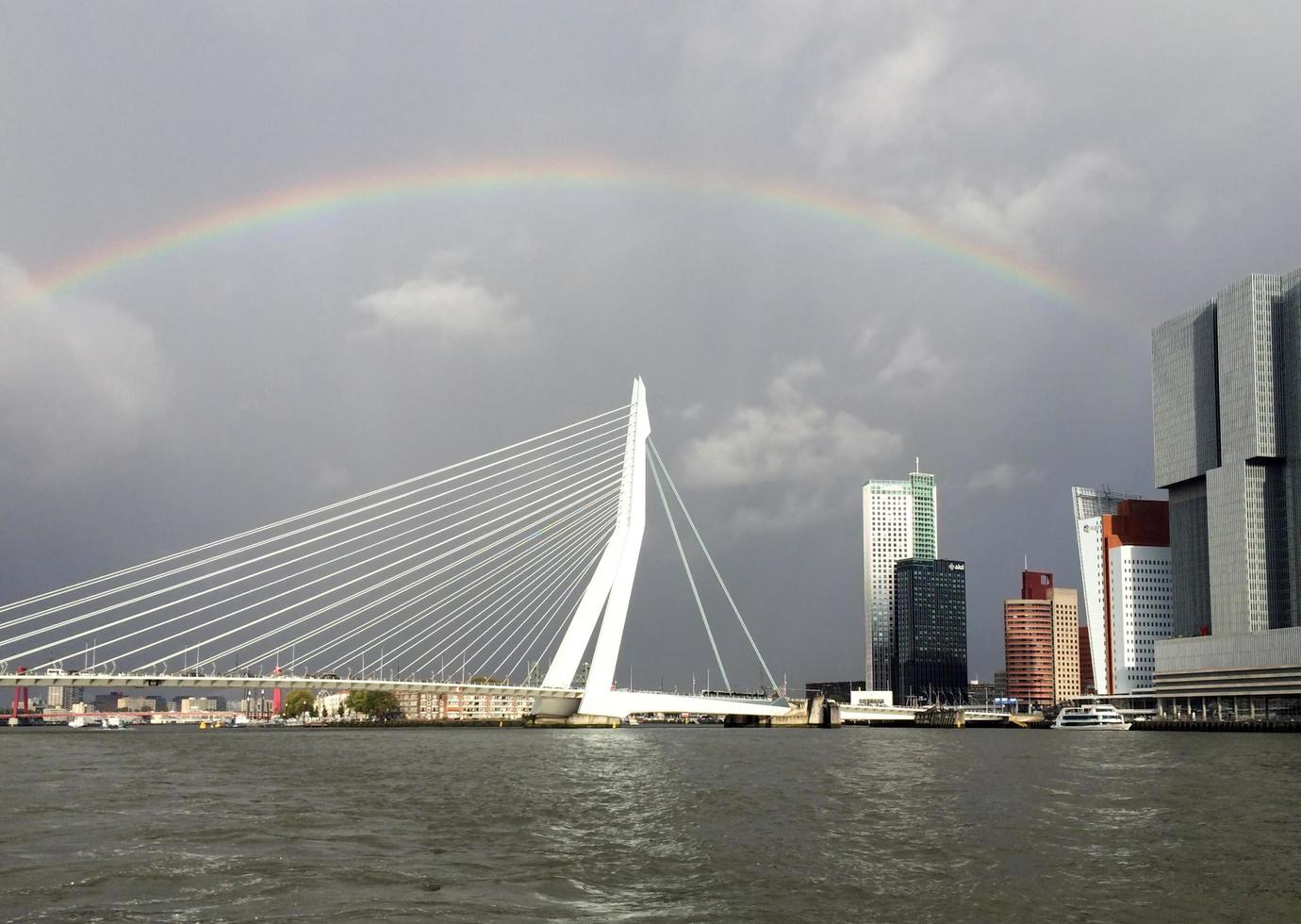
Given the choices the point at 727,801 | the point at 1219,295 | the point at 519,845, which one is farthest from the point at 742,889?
the point at 1219,295

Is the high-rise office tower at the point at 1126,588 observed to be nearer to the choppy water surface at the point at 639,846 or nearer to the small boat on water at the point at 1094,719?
the small boat on water at the point at 1094,719

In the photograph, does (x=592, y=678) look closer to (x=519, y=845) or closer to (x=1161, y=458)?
(x=519, y=845)

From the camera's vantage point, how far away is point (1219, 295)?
124812 mm

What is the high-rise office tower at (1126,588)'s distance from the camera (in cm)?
15050

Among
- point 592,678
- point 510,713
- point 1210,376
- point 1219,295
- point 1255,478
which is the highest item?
point 1219,295

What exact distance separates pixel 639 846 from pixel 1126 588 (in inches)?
5714

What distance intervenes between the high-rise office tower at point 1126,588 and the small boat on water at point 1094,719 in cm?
3087

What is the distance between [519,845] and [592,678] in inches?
2099

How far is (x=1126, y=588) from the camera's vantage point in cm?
15150

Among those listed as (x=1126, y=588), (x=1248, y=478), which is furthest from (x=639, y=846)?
(x=1126, y=588)

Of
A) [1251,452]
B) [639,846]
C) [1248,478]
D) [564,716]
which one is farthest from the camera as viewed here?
[1248,478]

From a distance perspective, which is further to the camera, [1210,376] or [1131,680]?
[1131,680]

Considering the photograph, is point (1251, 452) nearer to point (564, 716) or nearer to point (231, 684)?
point (564, 716)

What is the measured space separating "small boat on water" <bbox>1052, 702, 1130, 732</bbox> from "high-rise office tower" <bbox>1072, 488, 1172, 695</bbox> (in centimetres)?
3087
